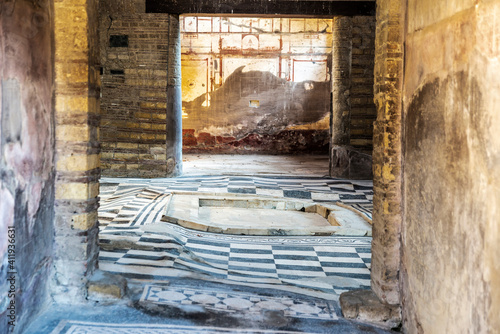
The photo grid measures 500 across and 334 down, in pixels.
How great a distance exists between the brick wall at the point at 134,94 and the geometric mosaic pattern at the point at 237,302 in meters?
5.60

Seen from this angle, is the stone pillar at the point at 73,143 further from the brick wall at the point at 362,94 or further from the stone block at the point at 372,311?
the brick wall at the point at 362,94

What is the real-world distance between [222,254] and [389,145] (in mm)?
2345

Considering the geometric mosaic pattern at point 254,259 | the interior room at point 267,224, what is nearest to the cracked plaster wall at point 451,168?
the interior room at point 267,224

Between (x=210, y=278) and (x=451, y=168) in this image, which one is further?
(x=210, y=278)

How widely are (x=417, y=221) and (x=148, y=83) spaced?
6.80 metres

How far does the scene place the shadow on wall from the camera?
13.5 m

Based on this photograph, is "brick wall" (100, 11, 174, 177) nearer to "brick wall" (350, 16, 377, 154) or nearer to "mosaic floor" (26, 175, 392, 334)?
"mosaic floor" (26, 175, 392, 334)

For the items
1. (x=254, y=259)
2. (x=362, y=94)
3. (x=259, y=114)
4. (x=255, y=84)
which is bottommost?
(x=254, y=259)

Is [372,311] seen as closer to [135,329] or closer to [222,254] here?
[135,329]

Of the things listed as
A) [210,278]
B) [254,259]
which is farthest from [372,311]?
[254,259]

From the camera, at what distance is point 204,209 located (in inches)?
273

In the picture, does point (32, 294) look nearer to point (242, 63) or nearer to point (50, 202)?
point (50, 202)

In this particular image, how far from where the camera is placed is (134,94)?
8609 mm

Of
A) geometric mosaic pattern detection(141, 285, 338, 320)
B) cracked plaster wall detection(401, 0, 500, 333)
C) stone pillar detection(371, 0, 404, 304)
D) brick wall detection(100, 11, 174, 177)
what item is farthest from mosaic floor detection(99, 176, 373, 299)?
brick wall detection(100, 11, 174, 177)
